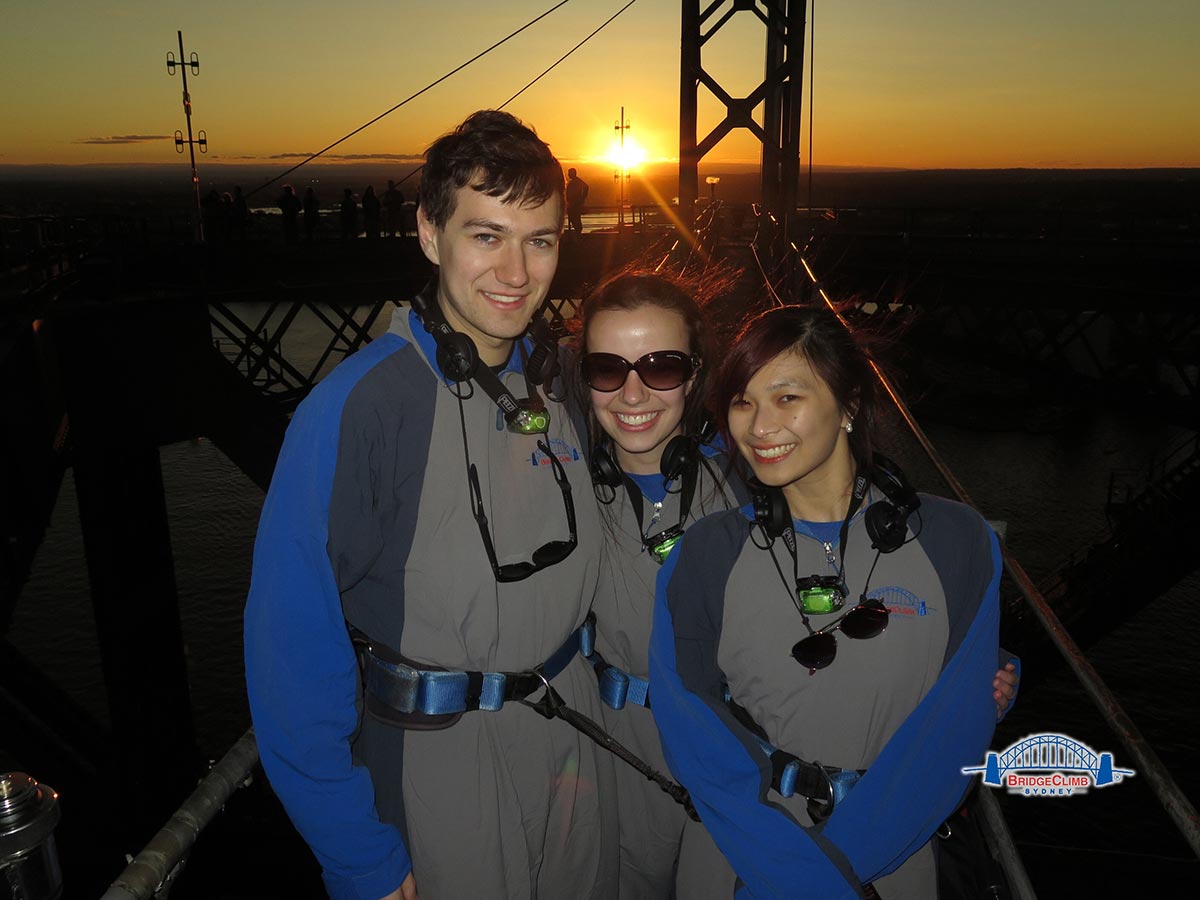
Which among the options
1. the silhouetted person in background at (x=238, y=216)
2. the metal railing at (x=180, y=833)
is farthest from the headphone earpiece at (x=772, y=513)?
the silhouetted person in background at (x=238, y=216)

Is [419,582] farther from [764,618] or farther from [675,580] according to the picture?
[764,618]

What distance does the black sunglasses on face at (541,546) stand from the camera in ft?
7.67

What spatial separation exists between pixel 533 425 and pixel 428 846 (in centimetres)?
124

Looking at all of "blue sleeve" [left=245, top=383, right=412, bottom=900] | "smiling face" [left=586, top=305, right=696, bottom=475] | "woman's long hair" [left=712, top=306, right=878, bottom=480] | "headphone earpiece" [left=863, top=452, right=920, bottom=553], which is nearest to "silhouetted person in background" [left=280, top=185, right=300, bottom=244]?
"smiling face" [left=586, top=305, right=696, bottom=475]

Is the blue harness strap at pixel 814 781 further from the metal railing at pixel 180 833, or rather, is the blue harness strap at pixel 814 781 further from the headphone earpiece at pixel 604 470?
the metal railing at pixel 180 833

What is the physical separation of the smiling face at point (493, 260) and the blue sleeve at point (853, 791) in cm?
123

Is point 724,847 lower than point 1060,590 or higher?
higher

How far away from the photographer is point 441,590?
2316 mm

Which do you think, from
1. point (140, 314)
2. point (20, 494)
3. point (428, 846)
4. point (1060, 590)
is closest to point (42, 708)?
point (20, 494)

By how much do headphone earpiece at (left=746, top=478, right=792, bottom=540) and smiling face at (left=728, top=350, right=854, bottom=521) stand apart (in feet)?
0.25

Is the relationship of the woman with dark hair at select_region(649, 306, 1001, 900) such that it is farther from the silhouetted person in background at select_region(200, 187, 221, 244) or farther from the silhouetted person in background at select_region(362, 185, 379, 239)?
the silhouetted person in background at select_region(200, 187, 221, 244)

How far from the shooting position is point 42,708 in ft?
30.6

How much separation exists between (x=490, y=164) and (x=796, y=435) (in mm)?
1232

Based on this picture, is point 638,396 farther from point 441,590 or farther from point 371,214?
point 371,214
